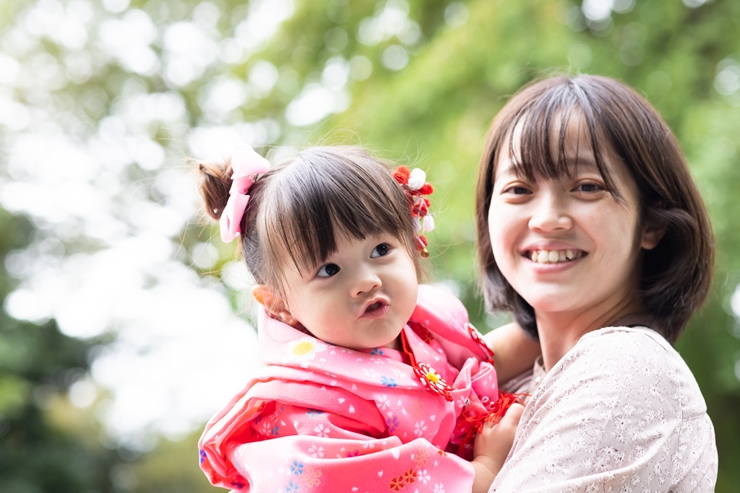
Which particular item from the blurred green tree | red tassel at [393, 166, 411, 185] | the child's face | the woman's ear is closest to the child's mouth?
the child's face

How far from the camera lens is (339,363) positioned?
146 centimetres

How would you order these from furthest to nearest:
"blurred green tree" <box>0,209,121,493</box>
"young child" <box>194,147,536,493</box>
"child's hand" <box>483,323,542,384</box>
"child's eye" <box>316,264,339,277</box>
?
"blurred green tree" <box>0,209,121,493</box> → "child's hand" <box>483,323,542,384</box> → "child's eye" <box>316,264,339,277</box> → "young child" <box>194,147,536,493</box>

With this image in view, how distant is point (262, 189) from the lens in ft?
5.32

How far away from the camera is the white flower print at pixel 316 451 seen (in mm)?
1368

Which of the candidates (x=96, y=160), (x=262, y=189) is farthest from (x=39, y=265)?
(x=262, y=189)

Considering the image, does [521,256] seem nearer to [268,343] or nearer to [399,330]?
[399,330]

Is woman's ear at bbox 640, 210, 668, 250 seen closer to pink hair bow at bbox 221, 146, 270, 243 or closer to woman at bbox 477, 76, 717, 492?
woman at bbox 477, 76, 717, 492

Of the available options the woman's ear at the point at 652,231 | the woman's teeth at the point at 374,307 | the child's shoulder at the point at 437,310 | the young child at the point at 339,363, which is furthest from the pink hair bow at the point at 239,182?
the woman's ear at the point at 652,231

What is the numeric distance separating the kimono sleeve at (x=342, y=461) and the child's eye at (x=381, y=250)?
33 cm

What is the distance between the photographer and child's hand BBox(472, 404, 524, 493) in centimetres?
145

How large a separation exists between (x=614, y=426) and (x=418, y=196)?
0.68 metres

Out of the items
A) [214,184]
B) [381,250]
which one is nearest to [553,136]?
[381,250]

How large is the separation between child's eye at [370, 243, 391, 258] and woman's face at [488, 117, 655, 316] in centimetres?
Result: 29

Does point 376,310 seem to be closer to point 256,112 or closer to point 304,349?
point 304,349
